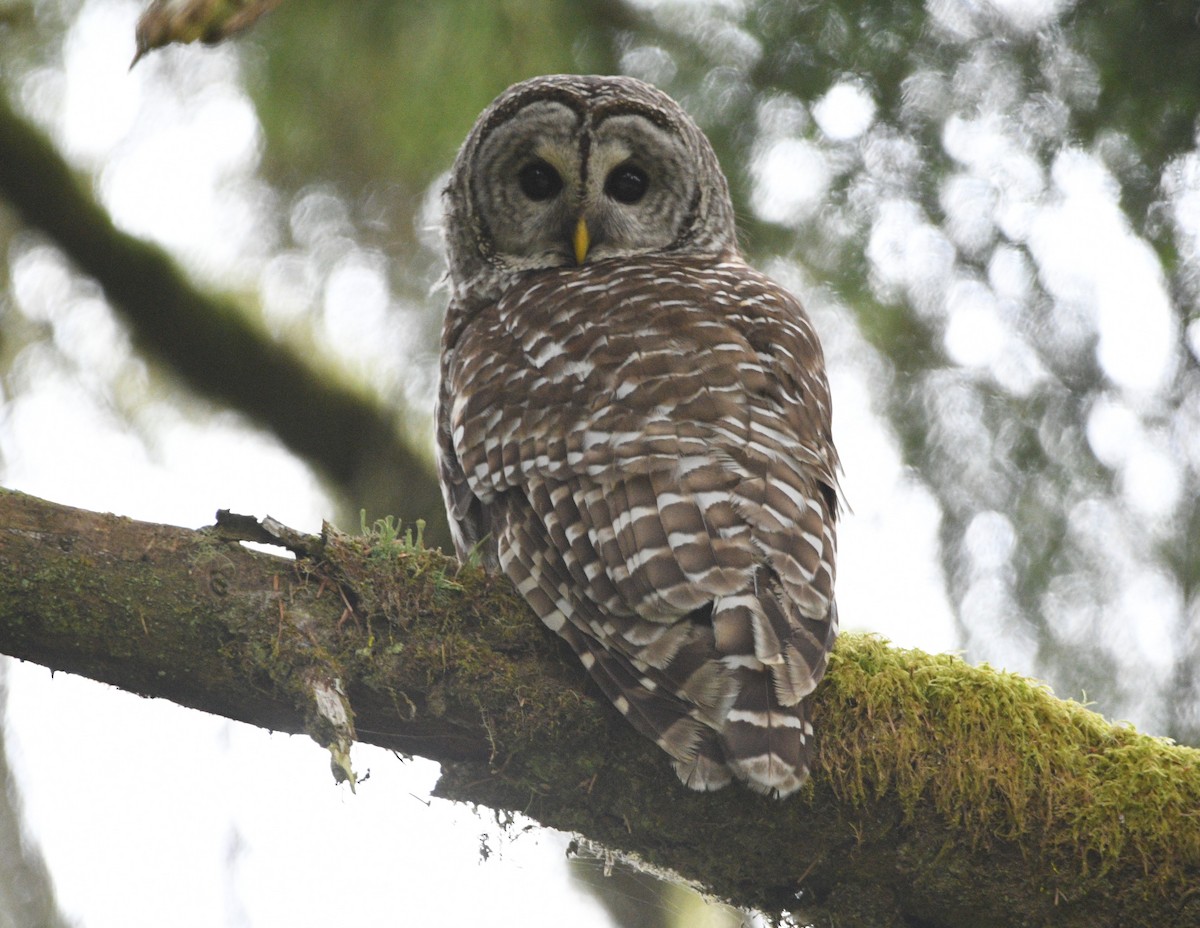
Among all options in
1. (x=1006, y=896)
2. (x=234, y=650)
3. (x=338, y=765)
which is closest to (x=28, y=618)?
(x=234, y=650)

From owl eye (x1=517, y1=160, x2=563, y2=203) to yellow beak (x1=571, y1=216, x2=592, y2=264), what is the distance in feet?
1.05

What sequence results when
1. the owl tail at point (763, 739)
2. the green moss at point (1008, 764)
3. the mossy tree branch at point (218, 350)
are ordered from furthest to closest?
the mossy tree branch at point (218, 350)
the green moss at point (1008, 764)
the owl tail at point (763, 739)

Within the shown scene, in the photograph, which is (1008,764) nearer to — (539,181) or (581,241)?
(581,241)

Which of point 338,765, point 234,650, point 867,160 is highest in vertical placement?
point 867,160

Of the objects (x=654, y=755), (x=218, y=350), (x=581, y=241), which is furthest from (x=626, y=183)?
(x=654, y=755)

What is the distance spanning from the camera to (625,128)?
14.7 ft

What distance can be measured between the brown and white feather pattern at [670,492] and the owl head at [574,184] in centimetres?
59

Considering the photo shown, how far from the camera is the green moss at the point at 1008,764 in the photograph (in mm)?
2727

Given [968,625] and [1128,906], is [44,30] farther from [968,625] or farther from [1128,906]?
[1128,906]

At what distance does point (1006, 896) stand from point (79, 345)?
455 cm

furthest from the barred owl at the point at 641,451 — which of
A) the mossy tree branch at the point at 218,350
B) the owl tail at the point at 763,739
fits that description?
the mossy tree branch at the point at 218,350

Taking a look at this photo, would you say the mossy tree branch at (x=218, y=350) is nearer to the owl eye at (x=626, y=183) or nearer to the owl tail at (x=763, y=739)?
the owl eye at (x=626, y=183)

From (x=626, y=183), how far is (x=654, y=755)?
2.59 m

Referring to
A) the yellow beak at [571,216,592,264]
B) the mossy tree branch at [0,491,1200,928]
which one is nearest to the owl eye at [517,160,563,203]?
the yellow beak at [571,216,592,264]
